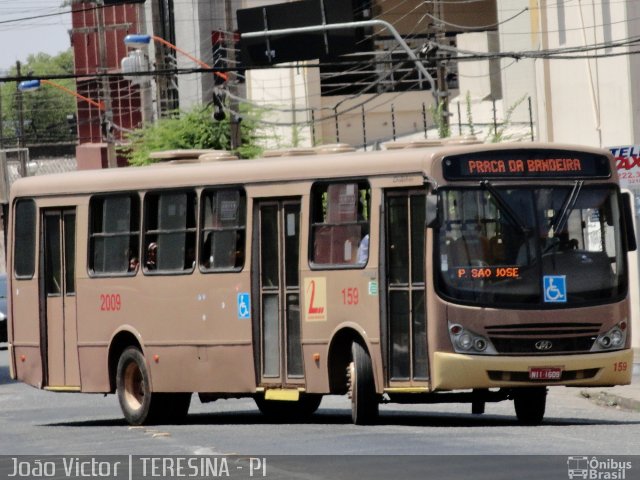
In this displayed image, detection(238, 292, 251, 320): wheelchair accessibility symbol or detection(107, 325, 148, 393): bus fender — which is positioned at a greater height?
detection(238, 292, 251, 320): wheelchair accessibility symbol

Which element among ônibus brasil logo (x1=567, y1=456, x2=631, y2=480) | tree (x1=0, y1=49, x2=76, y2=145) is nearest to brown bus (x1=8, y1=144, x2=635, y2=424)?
ônibus brasil logo (x1=567, y1=456, x2=631, y2=480)

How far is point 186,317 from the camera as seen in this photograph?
20078 millimetres

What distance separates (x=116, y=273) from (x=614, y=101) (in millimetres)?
14502

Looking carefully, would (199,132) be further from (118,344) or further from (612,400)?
(118,344)

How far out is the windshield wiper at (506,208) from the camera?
1745 cm

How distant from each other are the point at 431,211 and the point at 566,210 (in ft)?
4.88

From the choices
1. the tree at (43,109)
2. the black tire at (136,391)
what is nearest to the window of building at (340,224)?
the black tire at (136,391)

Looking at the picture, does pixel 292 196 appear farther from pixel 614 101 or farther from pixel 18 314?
pixel 614 101

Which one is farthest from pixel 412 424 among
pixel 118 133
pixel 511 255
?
pixel 118 133

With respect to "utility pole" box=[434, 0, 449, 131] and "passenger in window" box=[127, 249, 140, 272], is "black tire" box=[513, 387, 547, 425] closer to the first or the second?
"passenger in window" box=[127, 249, 140, 272]

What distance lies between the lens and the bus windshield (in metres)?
17.3

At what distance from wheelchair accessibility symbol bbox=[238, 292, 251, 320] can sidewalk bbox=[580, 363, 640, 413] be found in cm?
509

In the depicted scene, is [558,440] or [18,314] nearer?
[558,440]

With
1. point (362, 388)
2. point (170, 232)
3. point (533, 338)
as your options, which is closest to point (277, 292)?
point (362, 388)
